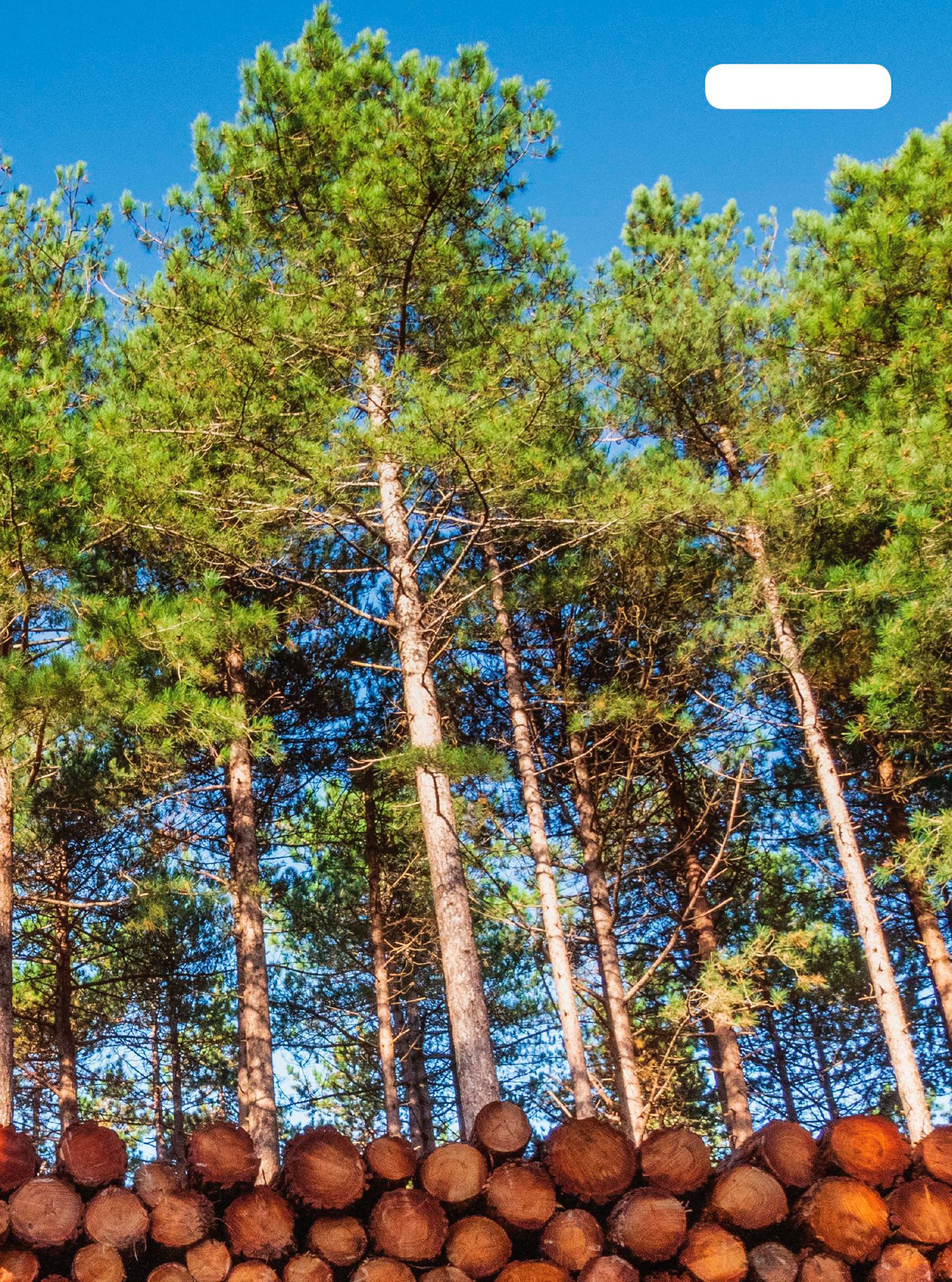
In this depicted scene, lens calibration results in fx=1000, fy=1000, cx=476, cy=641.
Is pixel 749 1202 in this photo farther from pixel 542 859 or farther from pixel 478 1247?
pixel 542 859

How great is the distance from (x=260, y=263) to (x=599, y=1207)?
7.23 meters

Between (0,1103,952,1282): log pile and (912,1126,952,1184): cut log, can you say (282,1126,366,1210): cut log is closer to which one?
(0,1103,952,1282): log pile

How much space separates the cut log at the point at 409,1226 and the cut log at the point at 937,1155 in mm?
1526

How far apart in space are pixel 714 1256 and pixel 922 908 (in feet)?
22.0

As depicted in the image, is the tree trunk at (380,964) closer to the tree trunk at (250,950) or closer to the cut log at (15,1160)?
the tree trunk at (250,950)

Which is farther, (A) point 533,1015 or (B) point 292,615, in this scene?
(A) point 533,1015

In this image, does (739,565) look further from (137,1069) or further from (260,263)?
(137,1069)

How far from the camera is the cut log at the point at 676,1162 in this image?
3166mm

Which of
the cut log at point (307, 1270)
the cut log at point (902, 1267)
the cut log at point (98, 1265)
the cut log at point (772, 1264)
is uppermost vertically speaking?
the cut log at point (98, 1265)

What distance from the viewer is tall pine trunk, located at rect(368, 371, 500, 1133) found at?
19.3 ft

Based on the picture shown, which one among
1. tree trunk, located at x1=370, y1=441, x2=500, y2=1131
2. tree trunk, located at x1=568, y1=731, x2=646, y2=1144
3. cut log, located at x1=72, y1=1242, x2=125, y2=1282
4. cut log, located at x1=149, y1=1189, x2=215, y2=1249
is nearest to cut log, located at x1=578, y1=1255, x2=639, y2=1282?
cut log, located at x1=149, y1=1189, x2=215, y2=1249

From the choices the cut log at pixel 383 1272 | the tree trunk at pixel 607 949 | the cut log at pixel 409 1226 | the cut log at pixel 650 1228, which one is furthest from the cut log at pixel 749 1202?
the tree trunk at pixel 607 949

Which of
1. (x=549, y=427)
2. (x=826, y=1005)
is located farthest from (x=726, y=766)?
(x=826, y=1005)

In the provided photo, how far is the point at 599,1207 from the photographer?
3.15m
